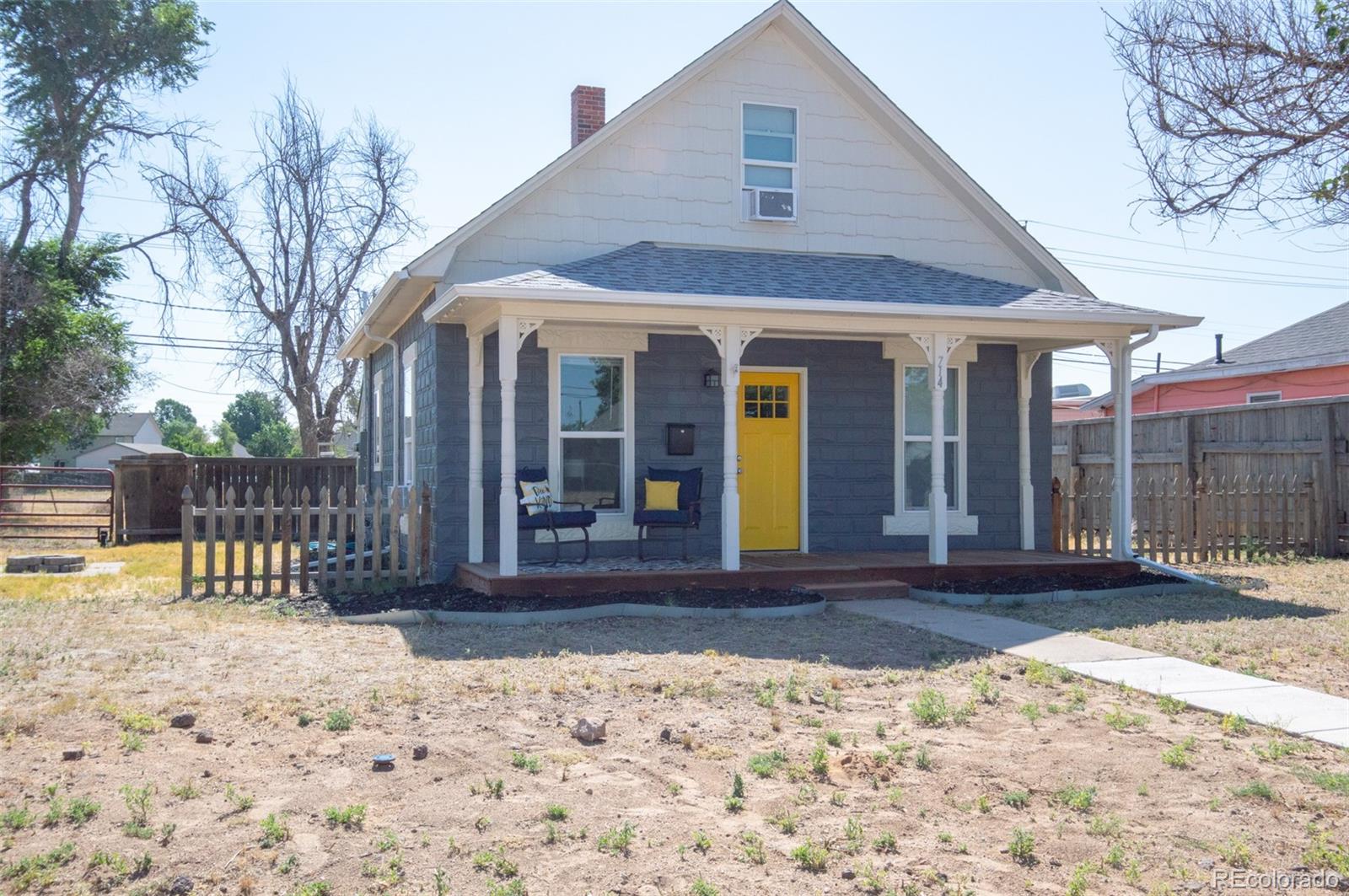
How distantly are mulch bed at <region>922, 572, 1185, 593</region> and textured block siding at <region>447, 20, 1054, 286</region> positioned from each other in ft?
13.5

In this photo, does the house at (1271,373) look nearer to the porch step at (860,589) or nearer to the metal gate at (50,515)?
the porch step at (860,589)

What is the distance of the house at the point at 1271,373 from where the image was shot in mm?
19942

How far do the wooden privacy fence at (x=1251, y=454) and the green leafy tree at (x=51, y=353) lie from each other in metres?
22.4

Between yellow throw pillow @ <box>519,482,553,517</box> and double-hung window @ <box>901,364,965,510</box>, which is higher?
double-hung window @ <box>901,364,965,510</box>

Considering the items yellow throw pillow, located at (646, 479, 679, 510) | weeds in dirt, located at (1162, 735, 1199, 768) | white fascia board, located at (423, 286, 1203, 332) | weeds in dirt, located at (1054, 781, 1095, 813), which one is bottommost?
weeds in dirt, located at (1054, 781, 1095, 813)

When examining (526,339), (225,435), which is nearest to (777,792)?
(526,339)

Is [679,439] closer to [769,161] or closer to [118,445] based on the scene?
[769,161]

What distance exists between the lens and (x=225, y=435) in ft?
278

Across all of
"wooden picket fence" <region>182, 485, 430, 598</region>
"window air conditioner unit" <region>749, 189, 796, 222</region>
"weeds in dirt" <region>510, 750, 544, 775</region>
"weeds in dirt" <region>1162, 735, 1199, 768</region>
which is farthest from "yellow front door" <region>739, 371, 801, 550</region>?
"weeds in dirt" <region>510, 750, 544, 775</region>

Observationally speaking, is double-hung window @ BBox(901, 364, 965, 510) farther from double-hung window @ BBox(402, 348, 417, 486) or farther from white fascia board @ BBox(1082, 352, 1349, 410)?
white fascia board @ BBox(1082, 352, 1349, 410)

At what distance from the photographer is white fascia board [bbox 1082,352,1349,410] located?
1966 cm

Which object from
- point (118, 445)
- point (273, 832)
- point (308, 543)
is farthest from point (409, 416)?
point (118, 445)

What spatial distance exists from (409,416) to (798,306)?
5876 millimetres

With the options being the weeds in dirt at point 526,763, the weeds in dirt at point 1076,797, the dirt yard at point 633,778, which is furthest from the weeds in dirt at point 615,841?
the weeds in dirt at point 1076,797
